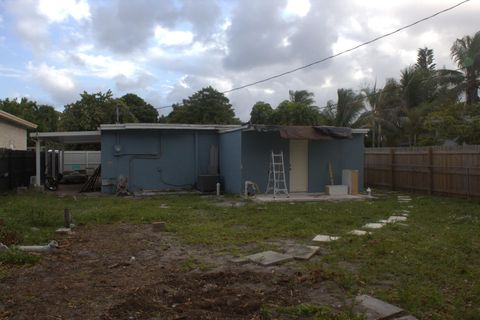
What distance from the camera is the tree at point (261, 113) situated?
35544 mm

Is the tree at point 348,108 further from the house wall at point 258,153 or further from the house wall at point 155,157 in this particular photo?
the house wall at point 258,153

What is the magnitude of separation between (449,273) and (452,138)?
50.0 feet

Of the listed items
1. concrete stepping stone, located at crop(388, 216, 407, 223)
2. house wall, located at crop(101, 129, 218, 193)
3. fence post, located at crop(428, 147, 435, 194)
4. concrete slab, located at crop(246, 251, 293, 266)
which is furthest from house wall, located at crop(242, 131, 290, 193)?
concrete slab, located at crop(246, 251, 293, 266)

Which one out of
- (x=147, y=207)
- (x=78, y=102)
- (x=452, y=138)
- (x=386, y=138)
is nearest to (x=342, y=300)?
(x=147, y=207)

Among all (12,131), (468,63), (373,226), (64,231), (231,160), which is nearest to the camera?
(64,231)

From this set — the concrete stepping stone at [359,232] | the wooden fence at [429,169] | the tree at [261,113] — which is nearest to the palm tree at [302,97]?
the tree at [261,113]

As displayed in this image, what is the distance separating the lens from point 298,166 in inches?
671

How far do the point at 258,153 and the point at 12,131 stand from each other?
1290 cm

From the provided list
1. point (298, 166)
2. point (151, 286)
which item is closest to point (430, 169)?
point (298, 166)

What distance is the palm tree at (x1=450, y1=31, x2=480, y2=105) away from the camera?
24.5 m

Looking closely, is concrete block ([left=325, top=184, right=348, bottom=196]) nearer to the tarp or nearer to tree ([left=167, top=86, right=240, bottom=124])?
the tarp

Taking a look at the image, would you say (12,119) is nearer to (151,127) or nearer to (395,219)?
(151,127)

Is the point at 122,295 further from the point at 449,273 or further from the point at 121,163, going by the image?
the point at 121,163

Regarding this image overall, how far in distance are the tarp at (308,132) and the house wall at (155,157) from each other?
3.84m
